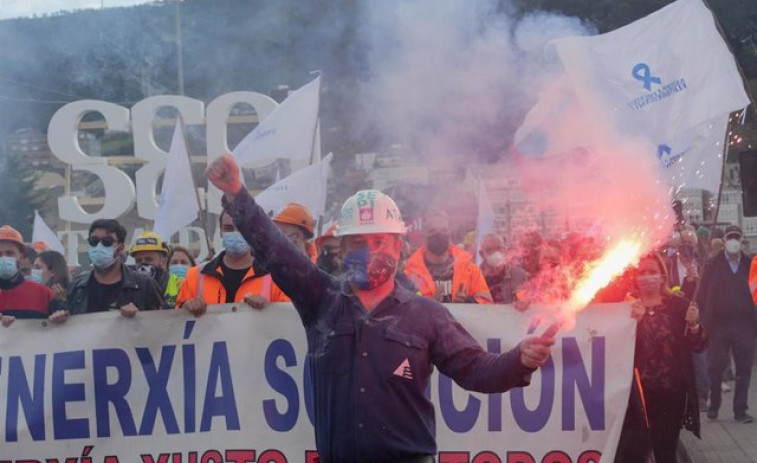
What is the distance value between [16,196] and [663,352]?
110ft

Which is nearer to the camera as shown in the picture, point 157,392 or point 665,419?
point 157,392

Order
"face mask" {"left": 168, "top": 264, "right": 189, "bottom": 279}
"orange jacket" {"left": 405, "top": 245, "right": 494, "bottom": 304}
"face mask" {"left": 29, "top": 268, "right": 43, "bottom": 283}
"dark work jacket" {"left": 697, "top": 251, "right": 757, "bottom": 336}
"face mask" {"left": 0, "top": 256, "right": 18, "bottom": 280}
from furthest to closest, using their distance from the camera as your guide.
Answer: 1. "dark work jacket" {"left": 697, "top": 251, "right": 757, "bottom": 336}
2. "face mask" {"left": 29, "top": 268, "right": 43, "bottom": 283}
3. "face mask" {"left": 168, "top": 264, "right": 189, "bottom": 279}
4. "face mask" {"left": 0, "top": 256, "right": 18, "bottom": 280}
5. "orange jacket" {"left": 405, "top": 245, "right": 494, "bottom": 304}

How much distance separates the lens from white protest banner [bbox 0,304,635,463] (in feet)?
18.6

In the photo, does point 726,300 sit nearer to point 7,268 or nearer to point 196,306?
point 196,306

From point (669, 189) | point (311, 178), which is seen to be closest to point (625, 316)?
point (669, 189)

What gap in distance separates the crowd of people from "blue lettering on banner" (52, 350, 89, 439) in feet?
0.73

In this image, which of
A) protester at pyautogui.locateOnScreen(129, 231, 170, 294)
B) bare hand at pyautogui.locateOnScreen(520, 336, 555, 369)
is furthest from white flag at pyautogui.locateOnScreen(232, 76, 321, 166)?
bare hand at pyautogui.locateOnScreen(520, 336, 555, 369)

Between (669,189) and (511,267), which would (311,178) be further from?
(669,189)

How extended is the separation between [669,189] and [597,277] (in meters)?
2.48

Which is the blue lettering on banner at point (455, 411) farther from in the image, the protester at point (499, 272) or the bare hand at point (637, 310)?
the protester at point (499, 272)

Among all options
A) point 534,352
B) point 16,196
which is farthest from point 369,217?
point 16,196

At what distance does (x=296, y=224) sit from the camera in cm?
627

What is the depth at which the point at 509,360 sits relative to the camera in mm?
3590

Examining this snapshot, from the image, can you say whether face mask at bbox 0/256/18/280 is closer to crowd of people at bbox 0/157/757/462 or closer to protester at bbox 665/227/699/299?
crowd of people at bbox 0/157/757/462
